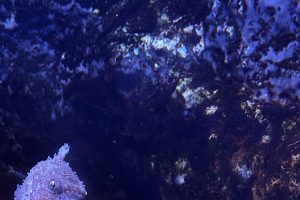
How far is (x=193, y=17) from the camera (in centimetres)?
354

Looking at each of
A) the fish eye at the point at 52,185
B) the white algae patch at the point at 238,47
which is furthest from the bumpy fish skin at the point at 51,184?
the white algae patch at the point at 238,47

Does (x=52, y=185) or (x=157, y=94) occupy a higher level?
(x=157, y=94)

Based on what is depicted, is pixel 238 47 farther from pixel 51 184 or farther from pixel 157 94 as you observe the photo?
pixel 51 184

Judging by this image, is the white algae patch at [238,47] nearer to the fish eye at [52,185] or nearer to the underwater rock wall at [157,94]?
the underwater rock wall at [157,94]

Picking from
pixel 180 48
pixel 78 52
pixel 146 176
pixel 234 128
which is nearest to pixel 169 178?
pixel 146 176

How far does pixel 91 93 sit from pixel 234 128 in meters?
1.53

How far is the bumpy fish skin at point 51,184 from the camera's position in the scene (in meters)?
2.80

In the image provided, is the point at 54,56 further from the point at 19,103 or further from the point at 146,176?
the point at 146,176

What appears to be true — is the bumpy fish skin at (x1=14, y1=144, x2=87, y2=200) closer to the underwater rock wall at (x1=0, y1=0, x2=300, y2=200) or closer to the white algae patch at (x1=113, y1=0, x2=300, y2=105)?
the underwater rock wall at (x1=0, y1=0, x2=300, y2=200)

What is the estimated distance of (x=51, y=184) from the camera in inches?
112

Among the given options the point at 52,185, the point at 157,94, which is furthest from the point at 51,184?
the point at 157,94

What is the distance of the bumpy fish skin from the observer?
2801 millimetres

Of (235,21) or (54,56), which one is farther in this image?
(54,56)

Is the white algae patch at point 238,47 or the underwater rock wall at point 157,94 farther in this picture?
the underwater rock wall at point 157,94
